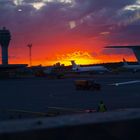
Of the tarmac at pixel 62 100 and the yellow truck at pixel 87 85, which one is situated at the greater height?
the yellow truck at pixel 87 85

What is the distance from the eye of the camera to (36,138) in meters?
4.83

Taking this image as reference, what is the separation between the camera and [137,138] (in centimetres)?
548

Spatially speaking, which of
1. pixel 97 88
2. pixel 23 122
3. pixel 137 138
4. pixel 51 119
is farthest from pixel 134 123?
pixel 97 88

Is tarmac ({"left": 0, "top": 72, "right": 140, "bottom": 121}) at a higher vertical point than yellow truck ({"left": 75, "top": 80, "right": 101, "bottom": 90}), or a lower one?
lower

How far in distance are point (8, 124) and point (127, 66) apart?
17425 centimetres

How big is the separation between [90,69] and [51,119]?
171 metres

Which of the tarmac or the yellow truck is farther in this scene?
the yellow truck

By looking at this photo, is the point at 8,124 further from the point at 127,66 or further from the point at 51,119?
the point at 127,66

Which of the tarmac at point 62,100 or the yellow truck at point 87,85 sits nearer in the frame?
the tarmac at point 62,100

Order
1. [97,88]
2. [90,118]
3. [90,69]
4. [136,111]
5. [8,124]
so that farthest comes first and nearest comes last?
[90,69]
[97,88]
[136,111]
[90,118]
[8,124]

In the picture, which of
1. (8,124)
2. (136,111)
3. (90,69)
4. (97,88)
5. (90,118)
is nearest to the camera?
(8,124)

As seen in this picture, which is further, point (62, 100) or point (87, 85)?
point (87, 85)

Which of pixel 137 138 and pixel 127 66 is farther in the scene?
pixel 127 66

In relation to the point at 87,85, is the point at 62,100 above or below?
below
